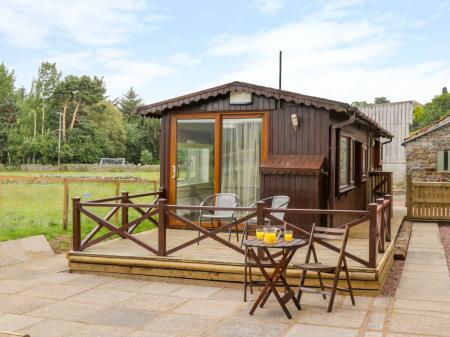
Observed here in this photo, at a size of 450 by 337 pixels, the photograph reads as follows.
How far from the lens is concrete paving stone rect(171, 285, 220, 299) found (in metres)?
5.60

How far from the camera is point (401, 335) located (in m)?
4.22

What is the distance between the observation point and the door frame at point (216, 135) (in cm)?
812

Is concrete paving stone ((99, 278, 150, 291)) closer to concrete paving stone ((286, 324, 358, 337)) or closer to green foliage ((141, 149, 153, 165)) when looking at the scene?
concrete paving stone ((286, 324, 358, 337))

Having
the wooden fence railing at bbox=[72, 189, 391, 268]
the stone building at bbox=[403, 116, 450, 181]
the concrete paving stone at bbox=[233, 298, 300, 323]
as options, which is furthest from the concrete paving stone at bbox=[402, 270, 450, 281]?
the stone building at bbox=[403, 116, 450, 181]

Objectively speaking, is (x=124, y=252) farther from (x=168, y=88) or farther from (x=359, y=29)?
(x=168, y=88)

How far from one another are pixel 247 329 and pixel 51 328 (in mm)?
1701

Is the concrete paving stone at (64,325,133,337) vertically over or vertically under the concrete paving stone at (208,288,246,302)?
over

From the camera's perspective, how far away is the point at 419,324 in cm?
451

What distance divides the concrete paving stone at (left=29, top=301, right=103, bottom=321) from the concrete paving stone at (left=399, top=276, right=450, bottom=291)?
3.52 meters

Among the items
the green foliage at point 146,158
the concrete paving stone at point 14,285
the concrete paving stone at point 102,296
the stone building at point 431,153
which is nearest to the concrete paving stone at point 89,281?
the concrete paving stone at point 102,296

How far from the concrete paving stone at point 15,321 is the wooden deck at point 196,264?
5.83ft

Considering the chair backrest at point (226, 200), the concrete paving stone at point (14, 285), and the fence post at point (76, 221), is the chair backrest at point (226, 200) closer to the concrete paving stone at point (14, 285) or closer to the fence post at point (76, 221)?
the fence post at point (76, 221)

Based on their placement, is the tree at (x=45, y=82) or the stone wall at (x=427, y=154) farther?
the tree at (x=45, y=82)

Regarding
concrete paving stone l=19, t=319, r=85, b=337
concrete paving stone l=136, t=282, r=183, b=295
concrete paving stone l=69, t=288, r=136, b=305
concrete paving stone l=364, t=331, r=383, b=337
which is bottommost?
concrete paving stone l=136, t=282, r=183, b=295
